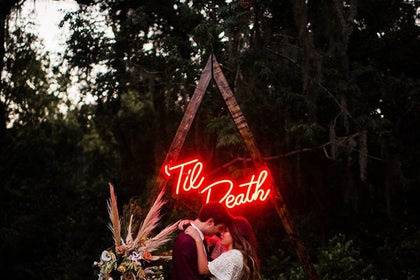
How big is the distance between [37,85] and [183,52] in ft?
34.6

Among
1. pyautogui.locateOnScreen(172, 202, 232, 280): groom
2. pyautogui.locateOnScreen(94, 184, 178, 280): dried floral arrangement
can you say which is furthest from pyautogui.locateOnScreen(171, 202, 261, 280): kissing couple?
pyautogui.locateOnScreen(94, 184, 178, 280): dried floral arrangement

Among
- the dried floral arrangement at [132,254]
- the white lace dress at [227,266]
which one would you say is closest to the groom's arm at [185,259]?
the white lace dress at [227,266]

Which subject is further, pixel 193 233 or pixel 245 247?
pixel 245 247

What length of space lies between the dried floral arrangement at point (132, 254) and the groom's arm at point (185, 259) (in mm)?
368

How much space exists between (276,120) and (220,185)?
12.7 feet

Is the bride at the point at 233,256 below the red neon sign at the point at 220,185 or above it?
below

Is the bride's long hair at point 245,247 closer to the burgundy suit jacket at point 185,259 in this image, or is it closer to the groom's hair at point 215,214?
the groom's hair at point 215,214

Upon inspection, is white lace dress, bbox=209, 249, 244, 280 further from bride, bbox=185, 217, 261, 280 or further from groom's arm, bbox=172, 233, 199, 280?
groom's arm, bbox=172, 233, 199, 280

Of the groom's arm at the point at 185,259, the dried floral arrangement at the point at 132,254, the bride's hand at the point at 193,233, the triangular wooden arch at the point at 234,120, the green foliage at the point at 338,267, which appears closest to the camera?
the groom's arm at the point at 185,259

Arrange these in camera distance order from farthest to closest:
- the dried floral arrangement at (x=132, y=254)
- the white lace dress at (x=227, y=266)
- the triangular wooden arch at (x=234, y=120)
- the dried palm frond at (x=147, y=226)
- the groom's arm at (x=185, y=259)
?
the triangular wooden arch at (x=234, y=120), the dried palm frond at (x=147, y=226), the dried floral arrangement at (x=132, y=254), the white lace dress at (x=227, y=266), the groom's arm at (x=185, y=259)

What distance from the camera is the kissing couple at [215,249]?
4489 mm

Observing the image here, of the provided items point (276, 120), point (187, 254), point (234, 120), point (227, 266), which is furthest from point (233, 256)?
point (276, 120)

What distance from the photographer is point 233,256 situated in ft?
15.7

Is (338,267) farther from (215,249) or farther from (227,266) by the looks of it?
(227,266)
